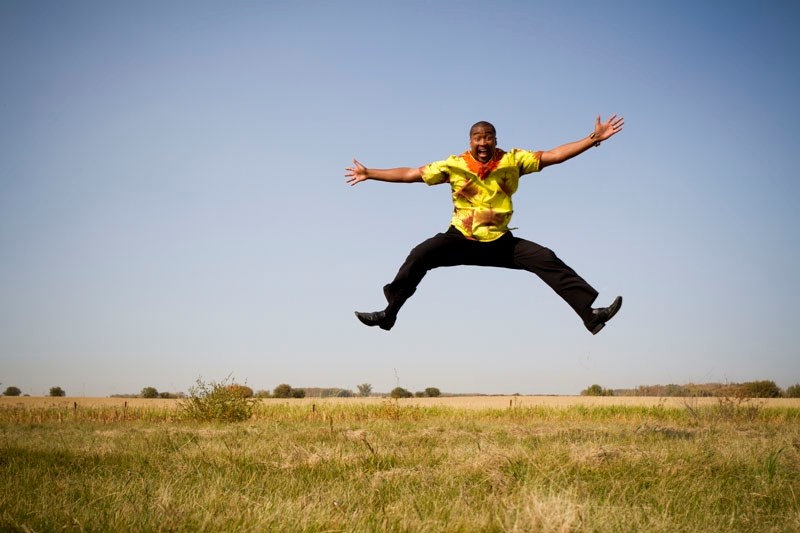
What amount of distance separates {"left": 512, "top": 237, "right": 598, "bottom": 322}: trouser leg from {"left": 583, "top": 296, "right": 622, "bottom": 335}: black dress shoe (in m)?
0.07

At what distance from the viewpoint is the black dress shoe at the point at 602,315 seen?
6.11m

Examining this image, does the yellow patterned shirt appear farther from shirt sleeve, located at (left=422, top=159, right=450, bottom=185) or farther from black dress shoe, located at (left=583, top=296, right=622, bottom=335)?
black dress shoe, located at (left=583, top=296, right=622, bottom=335)

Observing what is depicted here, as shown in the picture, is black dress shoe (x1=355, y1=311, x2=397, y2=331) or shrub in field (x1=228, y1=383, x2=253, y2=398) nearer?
black dress shoe (x1=355, y1=311, x2=397, y2=331)

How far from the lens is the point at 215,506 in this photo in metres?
3.74

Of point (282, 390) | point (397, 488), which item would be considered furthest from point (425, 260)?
point (282, 390)

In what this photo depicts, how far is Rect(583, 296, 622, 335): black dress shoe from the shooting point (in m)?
6.11

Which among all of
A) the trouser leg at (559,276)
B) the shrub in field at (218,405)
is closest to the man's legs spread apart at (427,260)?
the trouser leg at (559,276)

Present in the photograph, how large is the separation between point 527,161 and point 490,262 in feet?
4.00

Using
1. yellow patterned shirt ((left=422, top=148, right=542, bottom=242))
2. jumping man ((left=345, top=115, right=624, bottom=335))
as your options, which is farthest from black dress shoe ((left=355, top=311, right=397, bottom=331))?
yellow patterned shirt ((left=422, top=148, right=542, bottom=242))

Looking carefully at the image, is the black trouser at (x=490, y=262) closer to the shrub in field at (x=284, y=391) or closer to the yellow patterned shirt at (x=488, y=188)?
the yellow patterned shirt at (x=488, y=188)

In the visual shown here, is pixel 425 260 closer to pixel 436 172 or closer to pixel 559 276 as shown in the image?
pixel 436 172

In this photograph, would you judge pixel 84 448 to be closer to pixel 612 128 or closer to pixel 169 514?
pixel 169 514

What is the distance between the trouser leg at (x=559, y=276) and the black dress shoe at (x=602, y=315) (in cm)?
7

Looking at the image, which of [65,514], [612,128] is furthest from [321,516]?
[612,128]
